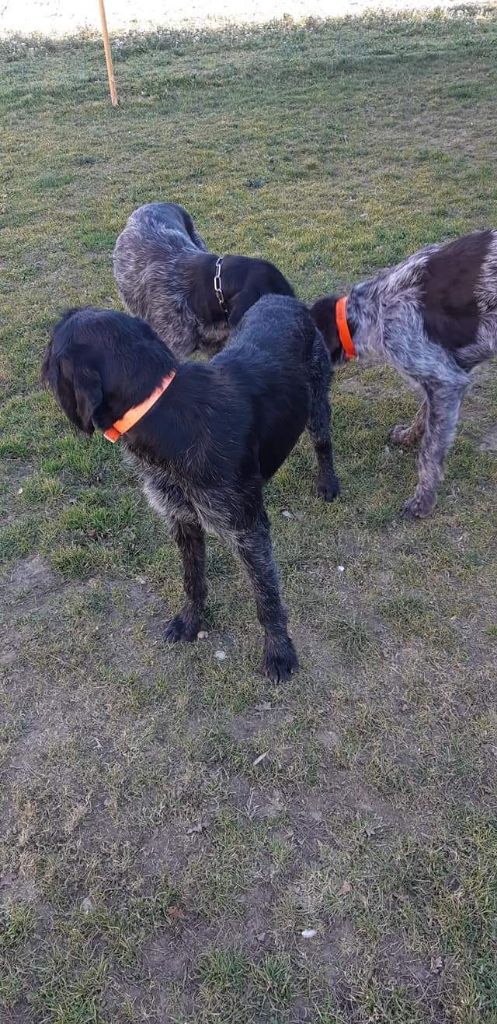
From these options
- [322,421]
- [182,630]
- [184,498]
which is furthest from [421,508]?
[184,498]

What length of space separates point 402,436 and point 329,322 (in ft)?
3.44

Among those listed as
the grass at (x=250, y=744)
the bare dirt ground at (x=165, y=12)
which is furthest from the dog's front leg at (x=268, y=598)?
the bare dirt ground at (x=165, y=12)

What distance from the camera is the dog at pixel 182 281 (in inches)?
187

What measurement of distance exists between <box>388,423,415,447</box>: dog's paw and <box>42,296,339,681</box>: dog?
1.32m

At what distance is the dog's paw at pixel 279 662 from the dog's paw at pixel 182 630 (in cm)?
45

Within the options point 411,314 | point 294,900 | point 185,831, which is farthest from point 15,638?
point 411,314

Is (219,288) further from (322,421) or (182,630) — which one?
(182,630)

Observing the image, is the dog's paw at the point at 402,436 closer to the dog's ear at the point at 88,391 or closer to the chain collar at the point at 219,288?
the chain collar at the point at 219,288

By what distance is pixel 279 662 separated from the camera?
141 inches

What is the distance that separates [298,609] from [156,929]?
1.79 metres

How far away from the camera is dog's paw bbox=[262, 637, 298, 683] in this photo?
140 inches

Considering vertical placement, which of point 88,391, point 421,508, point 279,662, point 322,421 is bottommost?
point 279,662

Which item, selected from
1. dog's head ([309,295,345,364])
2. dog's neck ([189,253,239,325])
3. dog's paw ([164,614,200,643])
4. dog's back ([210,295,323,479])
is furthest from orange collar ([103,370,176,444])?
dog's neck ([189,253,239,325])

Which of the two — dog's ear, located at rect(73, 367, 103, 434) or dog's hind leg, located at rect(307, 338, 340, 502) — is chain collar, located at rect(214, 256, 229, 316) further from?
dog's ear, located at rect(73, 367, 103, 434)
